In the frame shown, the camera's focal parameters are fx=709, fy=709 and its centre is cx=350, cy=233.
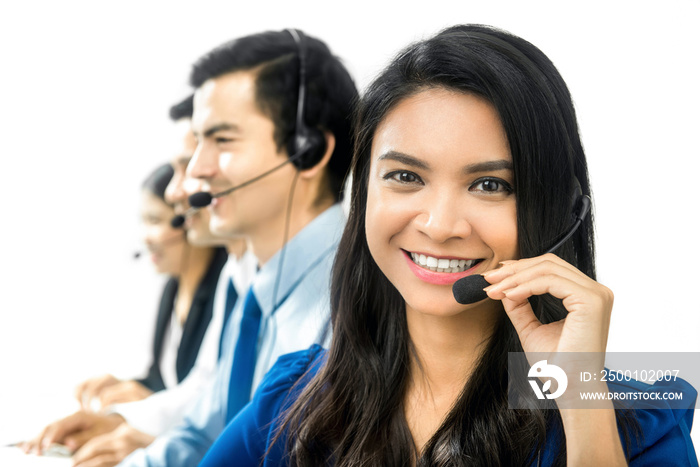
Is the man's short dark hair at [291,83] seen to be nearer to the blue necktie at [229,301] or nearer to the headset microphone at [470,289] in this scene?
the blue necktie at [229,301]

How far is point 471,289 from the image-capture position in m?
0.81

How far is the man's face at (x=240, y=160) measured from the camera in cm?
150

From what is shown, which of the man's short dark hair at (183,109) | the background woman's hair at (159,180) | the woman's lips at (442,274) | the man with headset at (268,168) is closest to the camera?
the woman's lips at (442,274)

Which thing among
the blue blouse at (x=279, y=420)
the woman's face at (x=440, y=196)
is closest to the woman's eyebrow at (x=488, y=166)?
the woman's face at (x=440, y=196)

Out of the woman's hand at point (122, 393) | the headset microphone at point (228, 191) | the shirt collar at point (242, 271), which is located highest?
the headset microphone at point (228, 191)

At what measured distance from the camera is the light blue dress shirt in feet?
4.32

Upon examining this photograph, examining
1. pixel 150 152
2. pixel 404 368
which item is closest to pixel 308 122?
pixel 404 368

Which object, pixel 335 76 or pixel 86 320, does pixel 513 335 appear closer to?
pixel 335 76

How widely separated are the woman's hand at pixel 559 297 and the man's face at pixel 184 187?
1.16 metres

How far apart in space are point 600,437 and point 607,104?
2.80ft

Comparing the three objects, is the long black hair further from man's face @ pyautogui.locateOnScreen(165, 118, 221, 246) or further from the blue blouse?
man's face @ pyautogui.locateOnScreen(165, 118, 221, 246)

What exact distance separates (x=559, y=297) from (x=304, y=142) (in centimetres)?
83

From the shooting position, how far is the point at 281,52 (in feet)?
5.10

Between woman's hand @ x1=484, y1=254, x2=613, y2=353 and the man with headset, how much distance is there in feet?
2.12
